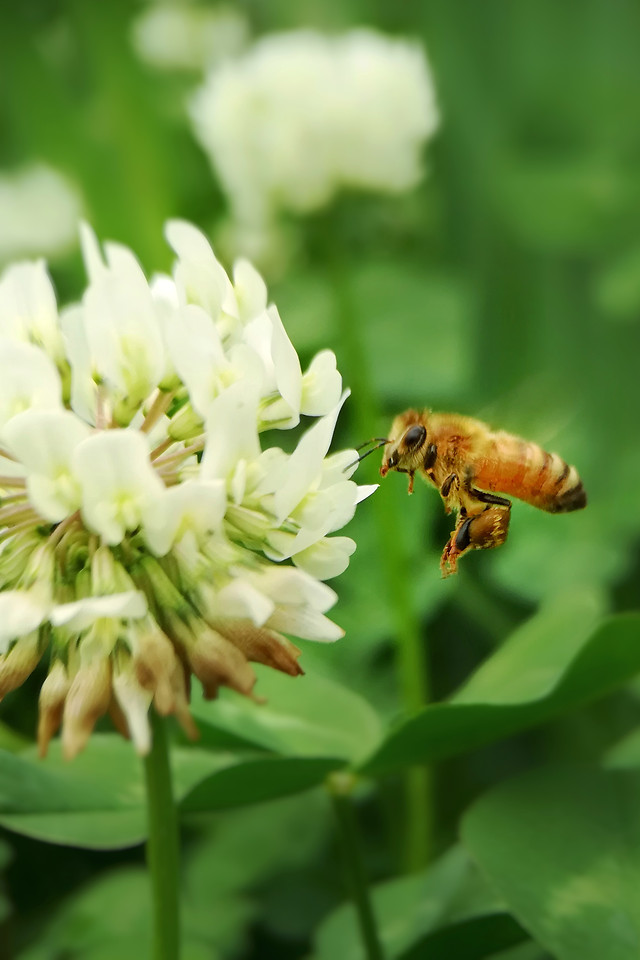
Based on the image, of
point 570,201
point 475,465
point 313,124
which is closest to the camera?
point 475,465

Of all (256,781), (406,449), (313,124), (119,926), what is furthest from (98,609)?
(313,124)

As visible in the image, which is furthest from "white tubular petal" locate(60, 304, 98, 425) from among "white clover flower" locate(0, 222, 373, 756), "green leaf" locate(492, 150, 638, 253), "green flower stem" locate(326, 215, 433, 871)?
"green leaf" locate(492, 150, 638, 253)

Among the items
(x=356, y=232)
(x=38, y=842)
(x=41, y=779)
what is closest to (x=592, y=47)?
(x=356, y=232)

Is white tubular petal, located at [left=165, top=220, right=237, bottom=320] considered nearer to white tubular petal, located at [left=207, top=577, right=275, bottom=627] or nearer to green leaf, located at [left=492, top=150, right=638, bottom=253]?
white tubular petal, located at [left=207, top=577, right=275, bottom=627]

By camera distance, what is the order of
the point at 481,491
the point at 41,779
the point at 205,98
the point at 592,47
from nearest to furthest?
the point at 41,779 → the point at 481,491 → the point at 205,98 → the point at 592,47

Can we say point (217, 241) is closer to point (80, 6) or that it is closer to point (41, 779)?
point (80, 6)

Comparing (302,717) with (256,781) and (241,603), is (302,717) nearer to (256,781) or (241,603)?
(256,781)
